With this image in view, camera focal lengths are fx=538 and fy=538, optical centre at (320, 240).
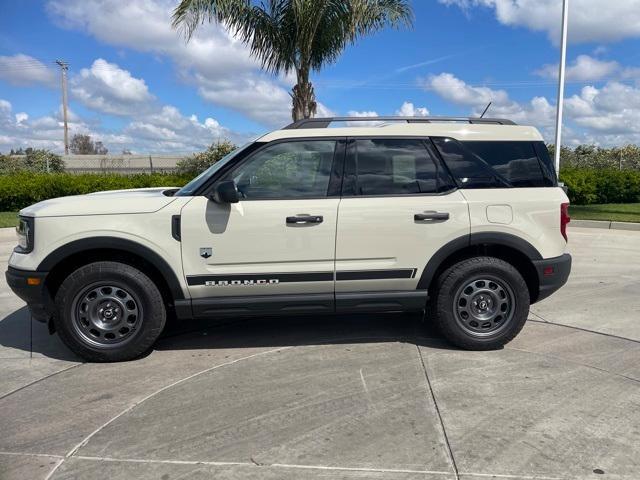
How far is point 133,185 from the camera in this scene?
51.8 feet

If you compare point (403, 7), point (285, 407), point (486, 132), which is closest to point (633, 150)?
point (403, 7)

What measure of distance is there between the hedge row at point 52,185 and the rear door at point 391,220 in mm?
11697

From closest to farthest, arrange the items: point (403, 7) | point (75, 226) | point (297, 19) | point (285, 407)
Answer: point (285, 407)
point (75, 226)
point (297, 19)
point (403, 7)

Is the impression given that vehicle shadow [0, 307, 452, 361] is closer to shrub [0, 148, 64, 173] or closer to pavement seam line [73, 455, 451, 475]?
pavement seam line [73, 455, 451, 475]

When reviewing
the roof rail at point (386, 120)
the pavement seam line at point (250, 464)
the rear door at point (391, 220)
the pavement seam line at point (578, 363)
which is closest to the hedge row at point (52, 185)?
the roof rail at point (386, 120)

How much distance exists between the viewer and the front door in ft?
14.0

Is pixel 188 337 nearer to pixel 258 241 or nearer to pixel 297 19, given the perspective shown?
pixel 258 241

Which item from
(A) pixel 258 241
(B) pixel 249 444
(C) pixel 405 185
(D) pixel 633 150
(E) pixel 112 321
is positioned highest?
(D) pixel 633 150

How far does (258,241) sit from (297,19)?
9.24 m

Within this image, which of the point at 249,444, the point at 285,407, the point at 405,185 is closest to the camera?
the point at 249,444

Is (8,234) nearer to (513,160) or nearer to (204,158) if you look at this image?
(204,158)

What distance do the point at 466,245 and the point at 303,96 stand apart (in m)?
9.51

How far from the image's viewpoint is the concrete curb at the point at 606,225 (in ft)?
40.7

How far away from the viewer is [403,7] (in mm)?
12969
